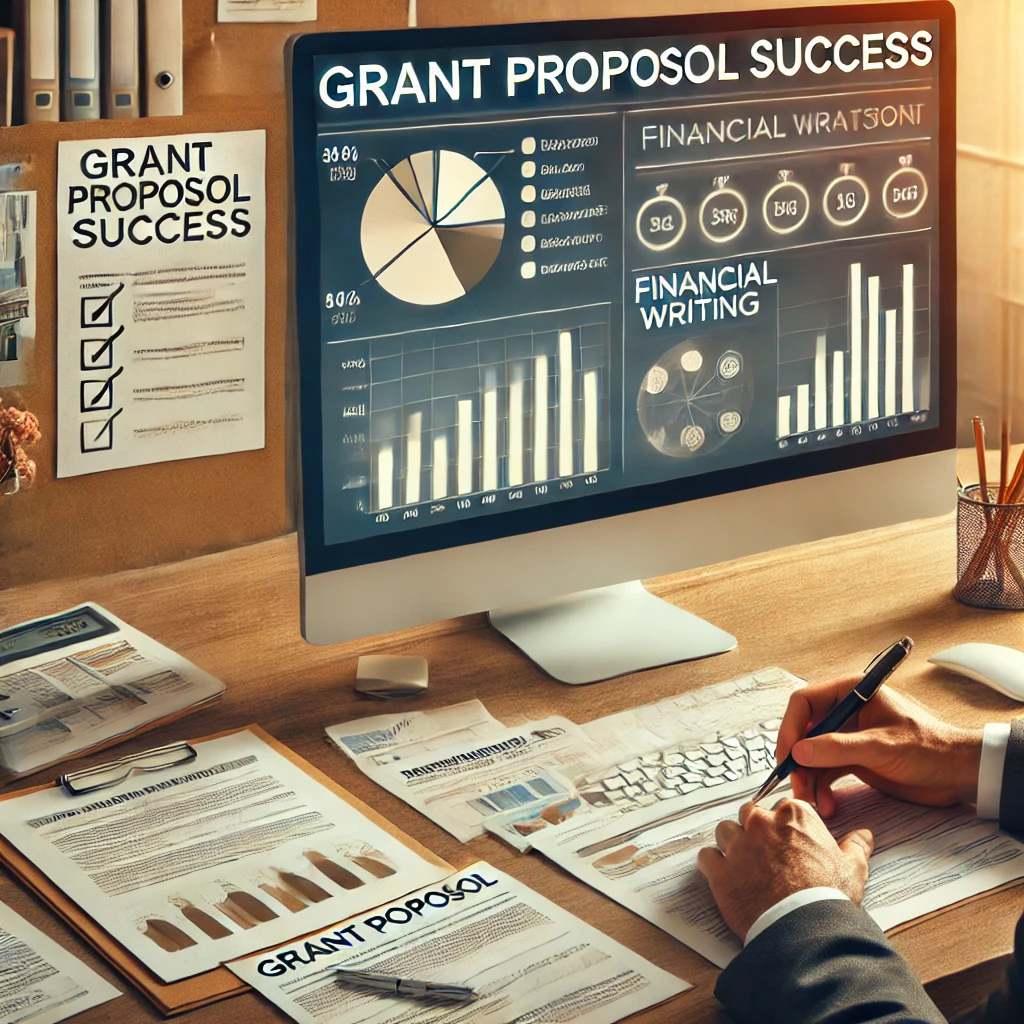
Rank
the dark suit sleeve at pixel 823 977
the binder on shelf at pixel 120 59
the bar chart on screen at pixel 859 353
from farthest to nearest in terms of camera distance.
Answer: the binder on shelf at pixel 120 59 < the bar chart on screen at pixel 859 353 < the dark suit sleeve at pixel 823 977

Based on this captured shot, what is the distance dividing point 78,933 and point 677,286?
2.44 ft

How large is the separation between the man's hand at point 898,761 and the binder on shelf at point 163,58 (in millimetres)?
988

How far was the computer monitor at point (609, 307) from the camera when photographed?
112 cm

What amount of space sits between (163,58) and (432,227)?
57 cm

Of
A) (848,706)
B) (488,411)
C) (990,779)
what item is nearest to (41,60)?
(488,411)

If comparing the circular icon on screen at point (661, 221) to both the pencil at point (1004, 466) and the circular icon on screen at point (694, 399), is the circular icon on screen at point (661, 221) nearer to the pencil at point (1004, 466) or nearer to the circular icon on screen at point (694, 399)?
the circular icon on screen at point (694, 399)

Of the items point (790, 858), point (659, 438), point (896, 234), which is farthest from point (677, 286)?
point (790, 858)

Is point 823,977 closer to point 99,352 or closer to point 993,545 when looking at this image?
point 993,545

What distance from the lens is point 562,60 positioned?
116 centimetres

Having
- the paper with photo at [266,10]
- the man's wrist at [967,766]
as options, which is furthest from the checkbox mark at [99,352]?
the man's wrist at [967,766]

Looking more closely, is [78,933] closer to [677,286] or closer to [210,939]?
[210,939]

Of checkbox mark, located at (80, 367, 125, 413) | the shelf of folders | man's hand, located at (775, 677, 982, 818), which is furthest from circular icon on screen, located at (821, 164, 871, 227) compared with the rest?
checkbox mark, located at (80, 367, 125, 413)

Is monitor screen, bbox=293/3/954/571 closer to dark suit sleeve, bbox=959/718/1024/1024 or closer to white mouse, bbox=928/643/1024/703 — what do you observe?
white mouse, bbox=928/643/1024/703

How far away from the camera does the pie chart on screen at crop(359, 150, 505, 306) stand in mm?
1114
